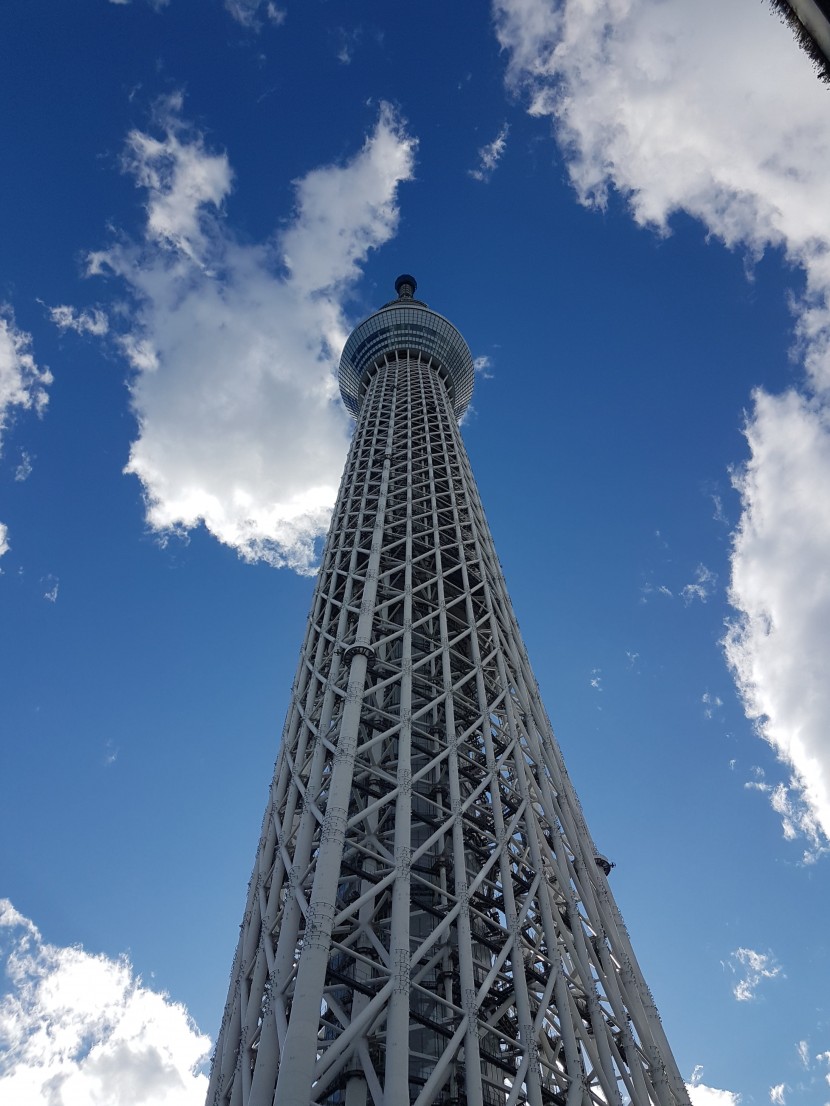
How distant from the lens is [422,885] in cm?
2438

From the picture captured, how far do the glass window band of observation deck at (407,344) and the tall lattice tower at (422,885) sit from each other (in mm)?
25814

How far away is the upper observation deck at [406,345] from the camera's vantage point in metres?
63.5

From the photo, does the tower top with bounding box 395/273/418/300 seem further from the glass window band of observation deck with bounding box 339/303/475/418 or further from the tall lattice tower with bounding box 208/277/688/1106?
the tall lattice tower with bounding box 208/277/688/1106

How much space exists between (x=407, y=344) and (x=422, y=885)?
154 feet

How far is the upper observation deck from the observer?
208ft

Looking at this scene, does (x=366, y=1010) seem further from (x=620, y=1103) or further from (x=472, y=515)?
(x=472, y=515)

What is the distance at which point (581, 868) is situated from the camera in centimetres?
2758

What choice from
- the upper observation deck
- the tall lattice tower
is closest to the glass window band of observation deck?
the upper observation deck

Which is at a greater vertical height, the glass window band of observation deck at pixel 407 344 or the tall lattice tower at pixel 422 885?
the glass window band of observation deck at pixel 407 344

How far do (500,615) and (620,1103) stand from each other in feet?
67.1

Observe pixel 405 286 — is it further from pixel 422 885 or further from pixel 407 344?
pixel 422 885

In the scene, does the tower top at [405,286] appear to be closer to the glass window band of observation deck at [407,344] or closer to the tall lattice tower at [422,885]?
the glass window band of observation deck at [407,344]

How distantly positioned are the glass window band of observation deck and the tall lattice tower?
25.8 m

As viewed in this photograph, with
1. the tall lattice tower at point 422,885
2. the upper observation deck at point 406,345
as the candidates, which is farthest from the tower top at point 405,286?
the tall lattice tower at point 422,885
